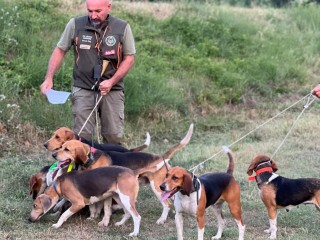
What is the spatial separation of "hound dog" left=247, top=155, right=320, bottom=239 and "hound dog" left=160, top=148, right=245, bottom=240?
1.70 ft

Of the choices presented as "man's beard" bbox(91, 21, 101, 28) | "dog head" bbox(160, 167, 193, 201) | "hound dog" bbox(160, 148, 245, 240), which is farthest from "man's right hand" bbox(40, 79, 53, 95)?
"dog head" bbox(160, 167, 193, 201)

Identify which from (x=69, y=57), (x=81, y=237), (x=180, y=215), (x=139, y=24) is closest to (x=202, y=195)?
(x=180, y=215)

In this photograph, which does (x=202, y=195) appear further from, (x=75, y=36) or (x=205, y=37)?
(x=205, y=37)

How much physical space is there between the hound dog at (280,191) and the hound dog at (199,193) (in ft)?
1.70

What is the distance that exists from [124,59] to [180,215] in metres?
2.36

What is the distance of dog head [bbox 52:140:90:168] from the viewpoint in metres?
7.27

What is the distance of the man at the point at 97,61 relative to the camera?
26.7 feet

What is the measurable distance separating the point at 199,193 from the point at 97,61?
2.43 metres

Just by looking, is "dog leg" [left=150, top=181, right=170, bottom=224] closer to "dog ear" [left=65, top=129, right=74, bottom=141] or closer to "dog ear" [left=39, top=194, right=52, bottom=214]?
"dog ear" [left=65, top=129, right=74, bottom=141]

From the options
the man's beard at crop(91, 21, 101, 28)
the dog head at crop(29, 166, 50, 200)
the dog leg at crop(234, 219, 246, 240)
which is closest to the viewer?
the dog leg at crop(234, 219, 246, 240)

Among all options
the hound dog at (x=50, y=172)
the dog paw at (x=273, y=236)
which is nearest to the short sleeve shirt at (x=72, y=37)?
the hound dog at (x=50, y=172)

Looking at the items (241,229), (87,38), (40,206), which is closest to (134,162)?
(40,206)

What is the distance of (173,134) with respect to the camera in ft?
42.6

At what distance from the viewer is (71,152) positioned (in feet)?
24.0
